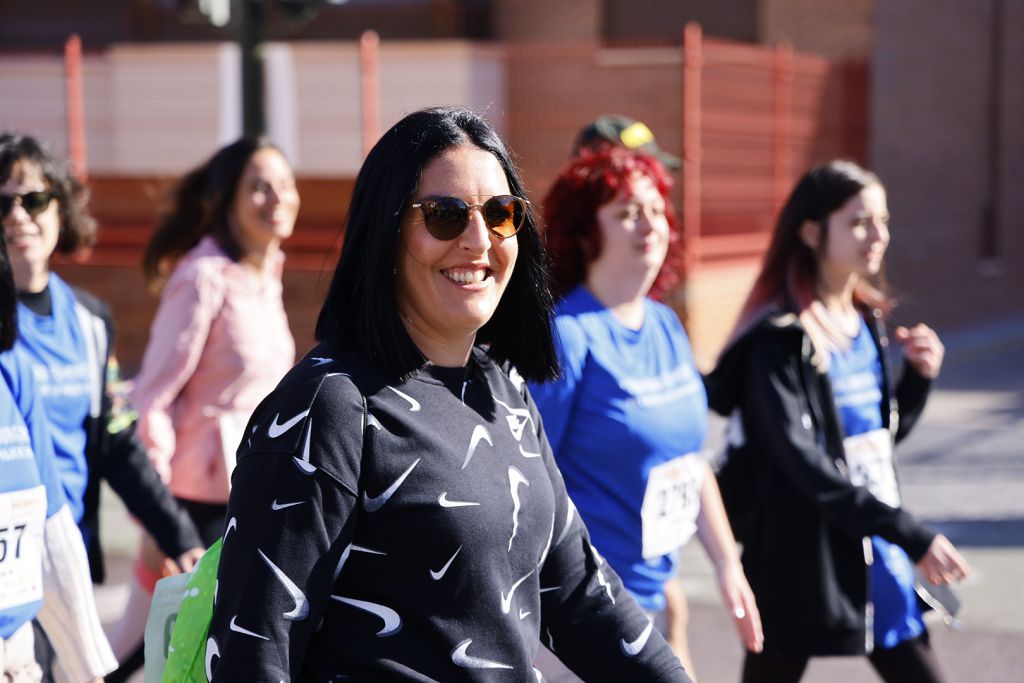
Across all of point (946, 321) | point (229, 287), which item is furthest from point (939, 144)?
point (229, 287)

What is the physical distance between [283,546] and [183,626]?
231 millimetres

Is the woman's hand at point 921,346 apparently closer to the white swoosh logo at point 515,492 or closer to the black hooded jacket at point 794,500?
the black hooded jacket at point 794,500

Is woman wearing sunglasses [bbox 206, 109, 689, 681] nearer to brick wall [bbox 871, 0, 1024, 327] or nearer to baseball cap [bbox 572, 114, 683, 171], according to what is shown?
baseball cap [bbox 572, 114, 683, 171]

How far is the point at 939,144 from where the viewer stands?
1841 centimetres

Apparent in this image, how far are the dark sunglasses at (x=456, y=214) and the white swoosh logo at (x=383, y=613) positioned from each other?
0.54m

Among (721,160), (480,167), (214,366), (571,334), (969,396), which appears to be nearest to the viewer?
(480,167)

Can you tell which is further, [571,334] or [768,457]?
[768,457]

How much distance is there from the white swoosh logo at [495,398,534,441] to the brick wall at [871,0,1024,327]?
15.0 meters

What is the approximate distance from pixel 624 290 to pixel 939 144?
15.7m

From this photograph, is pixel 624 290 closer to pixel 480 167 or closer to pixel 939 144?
pixel 480 167

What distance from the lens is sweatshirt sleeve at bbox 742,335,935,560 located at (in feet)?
12.2

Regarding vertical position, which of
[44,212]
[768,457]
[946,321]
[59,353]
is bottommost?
[946,321]

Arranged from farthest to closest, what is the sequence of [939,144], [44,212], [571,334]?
[939,144] → [44,212] → [571,334]

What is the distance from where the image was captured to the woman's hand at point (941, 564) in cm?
359
